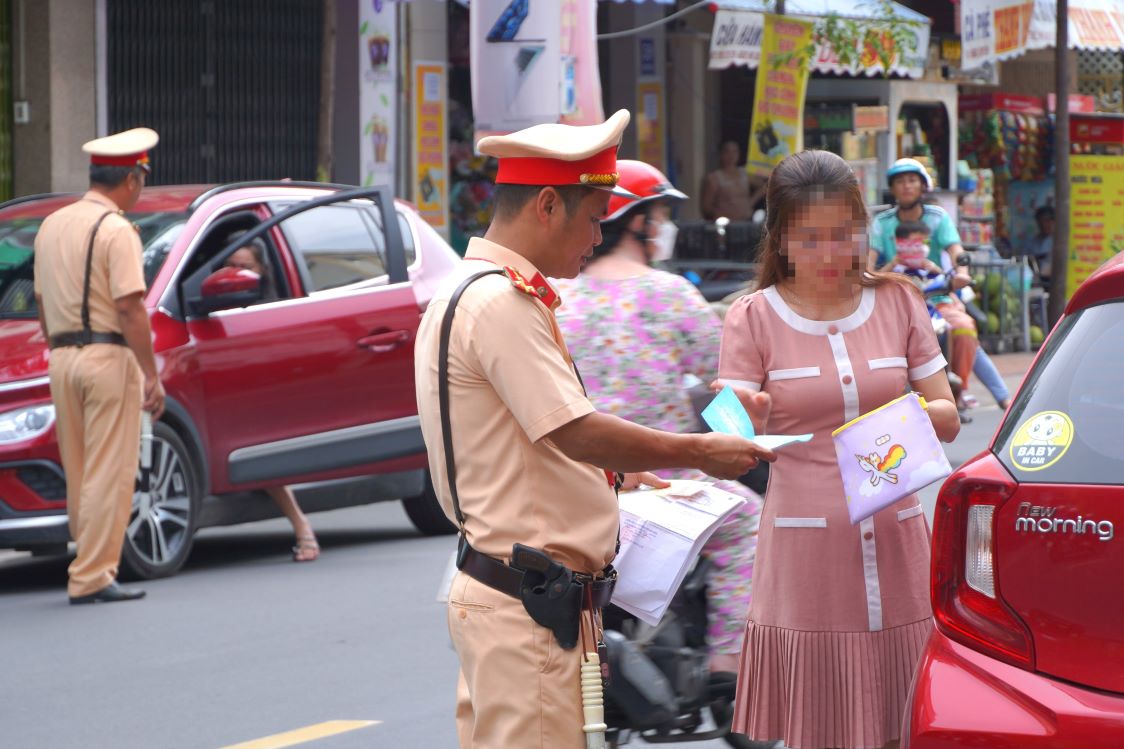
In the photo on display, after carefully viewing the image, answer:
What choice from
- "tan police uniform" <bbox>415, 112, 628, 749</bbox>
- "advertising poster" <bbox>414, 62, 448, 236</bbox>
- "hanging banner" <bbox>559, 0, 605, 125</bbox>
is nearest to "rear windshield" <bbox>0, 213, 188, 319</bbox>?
"hanging banner" <bbox>559, 0, 605, 125</bbox>

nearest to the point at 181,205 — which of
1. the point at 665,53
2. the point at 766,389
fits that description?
the point at 766,389

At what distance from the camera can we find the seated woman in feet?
29.9

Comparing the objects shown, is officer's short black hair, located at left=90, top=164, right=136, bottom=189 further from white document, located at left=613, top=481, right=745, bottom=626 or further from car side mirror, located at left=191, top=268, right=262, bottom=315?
white document, located at left=613, top=481, right=745, bottom=626

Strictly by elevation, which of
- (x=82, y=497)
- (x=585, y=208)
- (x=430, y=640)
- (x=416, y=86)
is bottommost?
(x=430, y=640)

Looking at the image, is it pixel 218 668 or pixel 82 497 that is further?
pixel 82 497

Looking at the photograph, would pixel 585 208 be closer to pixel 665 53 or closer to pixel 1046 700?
pixel 1046 700

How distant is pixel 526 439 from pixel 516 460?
41 millimetres

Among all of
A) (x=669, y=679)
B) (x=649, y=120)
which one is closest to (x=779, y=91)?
(x=649, y=120)

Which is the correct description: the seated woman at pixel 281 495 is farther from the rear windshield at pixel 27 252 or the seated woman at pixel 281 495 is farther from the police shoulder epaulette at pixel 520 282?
the police shoulder epaulette at pixel 520 282

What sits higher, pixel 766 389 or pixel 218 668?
pixel 766 389

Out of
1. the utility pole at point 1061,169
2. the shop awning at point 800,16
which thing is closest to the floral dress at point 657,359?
the shop awning at point 800,16

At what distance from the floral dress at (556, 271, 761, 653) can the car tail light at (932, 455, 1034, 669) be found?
52.6 inches

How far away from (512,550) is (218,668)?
3.88 m

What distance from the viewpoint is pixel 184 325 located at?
8742mm
